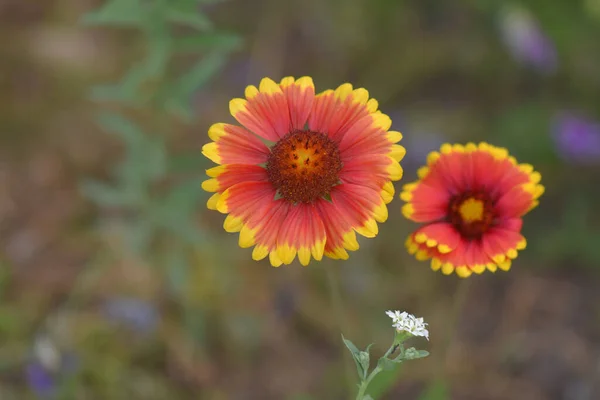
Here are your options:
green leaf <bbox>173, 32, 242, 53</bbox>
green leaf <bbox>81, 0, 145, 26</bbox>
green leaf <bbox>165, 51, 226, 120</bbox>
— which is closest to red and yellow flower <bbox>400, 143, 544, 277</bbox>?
green leaf <bbox>173, 32, 242, 53</bbox>

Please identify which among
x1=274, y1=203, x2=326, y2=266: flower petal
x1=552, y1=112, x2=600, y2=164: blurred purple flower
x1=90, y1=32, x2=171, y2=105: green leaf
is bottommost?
x1=274, y1=203, x2=326, y2=266: flower petal

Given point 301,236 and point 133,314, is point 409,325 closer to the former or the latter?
point 301,236

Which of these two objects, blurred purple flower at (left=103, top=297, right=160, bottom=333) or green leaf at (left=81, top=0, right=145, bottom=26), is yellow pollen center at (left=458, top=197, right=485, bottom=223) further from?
blurred purple flower at (left=103, top=297, right=160, bottom=333)

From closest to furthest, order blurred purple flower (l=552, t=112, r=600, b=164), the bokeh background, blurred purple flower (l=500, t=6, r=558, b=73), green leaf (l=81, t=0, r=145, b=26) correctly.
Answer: green leaf (l=81, t=0, r=145, b=26) < the bokeh background < blurred purple flower (l=552, t=112, r=600, b=164) < blurred purple flower (l=500, t=6, r=558, b=73)

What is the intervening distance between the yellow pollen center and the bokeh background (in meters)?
0.48

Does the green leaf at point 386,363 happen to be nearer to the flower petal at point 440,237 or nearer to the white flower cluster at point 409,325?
the white flower cluster at point 409,325

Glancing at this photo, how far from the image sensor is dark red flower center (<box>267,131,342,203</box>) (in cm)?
169

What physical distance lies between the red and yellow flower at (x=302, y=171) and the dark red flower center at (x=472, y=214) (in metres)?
0.27

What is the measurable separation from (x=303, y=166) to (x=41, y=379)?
1281 mm

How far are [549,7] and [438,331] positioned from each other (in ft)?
5.82

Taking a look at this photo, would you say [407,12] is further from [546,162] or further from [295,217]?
[295,217]

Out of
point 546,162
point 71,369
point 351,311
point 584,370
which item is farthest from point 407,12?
point 71,369

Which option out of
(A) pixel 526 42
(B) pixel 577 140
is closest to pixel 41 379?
(B) pixel 577 140

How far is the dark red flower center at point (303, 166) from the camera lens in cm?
169
